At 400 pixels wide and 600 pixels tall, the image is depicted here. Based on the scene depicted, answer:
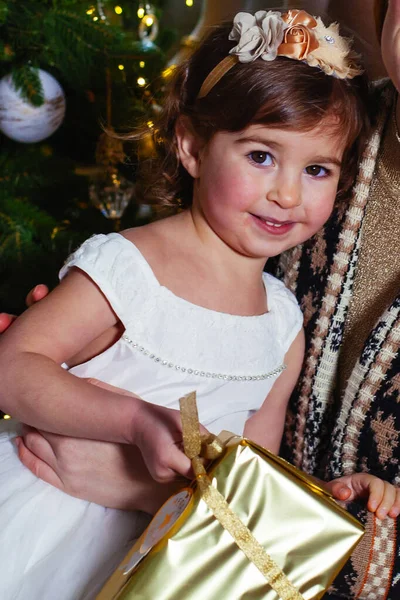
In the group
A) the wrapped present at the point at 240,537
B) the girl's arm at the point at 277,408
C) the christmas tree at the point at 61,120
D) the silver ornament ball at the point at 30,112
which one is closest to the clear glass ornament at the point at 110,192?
the christmas tree at the point at 61,120

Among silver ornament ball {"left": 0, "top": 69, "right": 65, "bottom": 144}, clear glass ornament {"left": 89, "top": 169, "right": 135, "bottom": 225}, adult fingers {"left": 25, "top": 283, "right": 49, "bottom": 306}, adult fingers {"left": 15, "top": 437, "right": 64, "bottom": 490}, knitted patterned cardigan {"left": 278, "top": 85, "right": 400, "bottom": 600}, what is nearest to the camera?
knitted patterned cardigan {"left": 278, "top": 85, "right": 400, "bottom": 600}

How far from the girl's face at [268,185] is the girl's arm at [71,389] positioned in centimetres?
23

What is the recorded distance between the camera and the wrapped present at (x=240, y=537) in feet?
2.20

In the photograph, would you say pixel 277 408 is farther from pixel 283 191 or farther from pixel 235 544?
pixel 235 544

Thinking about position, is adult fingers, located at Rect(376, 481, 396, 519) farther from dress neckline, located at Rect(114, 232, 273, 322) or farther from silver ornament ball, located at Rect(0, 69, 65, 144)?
silver ornament ball, located at Rect(0, 69, 65, 144)

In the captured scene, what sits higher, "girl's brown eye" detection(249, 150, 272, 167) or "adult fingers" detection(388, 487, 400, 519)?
"girl's brown eye" detection(249, 150, 272, 167)

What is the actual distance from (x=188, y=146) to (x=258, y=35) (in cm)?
21

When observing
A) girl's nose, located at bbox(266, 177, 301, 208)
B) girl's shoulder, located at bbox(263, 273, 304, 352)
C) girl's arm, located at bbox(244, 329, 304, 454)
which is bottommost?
girl's arm, located at bbox(244, 329, 304, 454)

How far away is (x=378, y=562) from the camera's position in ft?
2.80

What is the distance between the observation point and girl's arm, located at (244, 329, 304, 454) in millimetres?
1146

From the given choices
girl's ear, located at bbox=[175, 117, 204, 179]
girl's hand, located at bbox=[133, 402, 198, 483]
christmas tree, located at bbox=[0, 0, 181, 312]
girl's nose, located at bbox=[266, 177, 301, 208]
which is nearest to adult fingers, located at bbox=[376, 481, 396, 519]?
girl's hand, located at bbox=[133, 402, 198, 483]

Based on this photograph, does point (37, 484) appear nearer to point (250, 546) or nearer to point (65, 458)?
point (65, 458)

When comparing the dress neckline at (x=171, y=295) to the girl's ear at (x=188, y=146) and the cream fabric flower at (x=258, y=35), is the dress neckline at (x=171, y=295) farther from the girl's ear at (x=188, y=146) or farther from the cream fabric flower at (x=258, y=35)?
the cream fabric flower at (x=258, y=35)

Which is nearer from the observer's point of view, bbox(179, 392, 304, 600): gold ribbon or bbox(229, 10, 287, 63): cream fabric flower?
bbox(179, 392, 304, 600): gold ribbon
